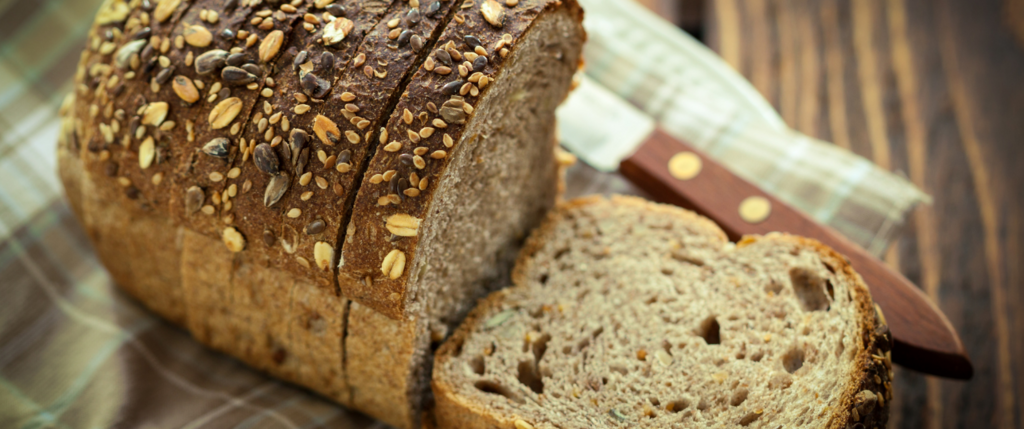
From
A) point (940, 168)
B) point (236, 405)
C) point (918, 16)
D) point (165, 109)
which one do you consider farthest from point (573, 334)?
point (918, 16)

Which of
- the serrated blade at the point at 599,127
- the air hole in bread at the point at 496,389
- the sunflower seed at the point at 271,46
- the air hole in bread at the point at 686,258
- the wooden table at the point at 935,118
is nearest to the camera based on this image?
the sunflower seed at the point at 271,46

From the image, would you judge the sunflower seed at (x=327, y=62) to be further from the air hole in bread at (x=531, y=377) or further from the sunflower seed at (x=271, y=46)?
the air hole in bread at (x=531, y=377)

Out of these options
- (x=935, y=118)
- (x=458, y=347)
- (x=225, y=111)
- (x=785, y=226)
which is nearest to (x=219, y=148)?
(x=225, y=111)

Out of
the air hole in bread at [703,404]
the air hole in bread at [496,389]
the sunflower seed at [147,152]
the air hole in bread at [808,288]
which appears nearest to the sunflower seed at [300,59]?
the sunflower seed at [147,152]

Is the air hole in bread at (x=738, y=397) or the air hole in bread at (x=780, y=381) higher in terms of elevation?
the air hole in bread at (x=780, y=381)

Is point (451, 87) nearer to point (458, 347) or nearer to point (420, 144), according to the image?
point (420, 144)
